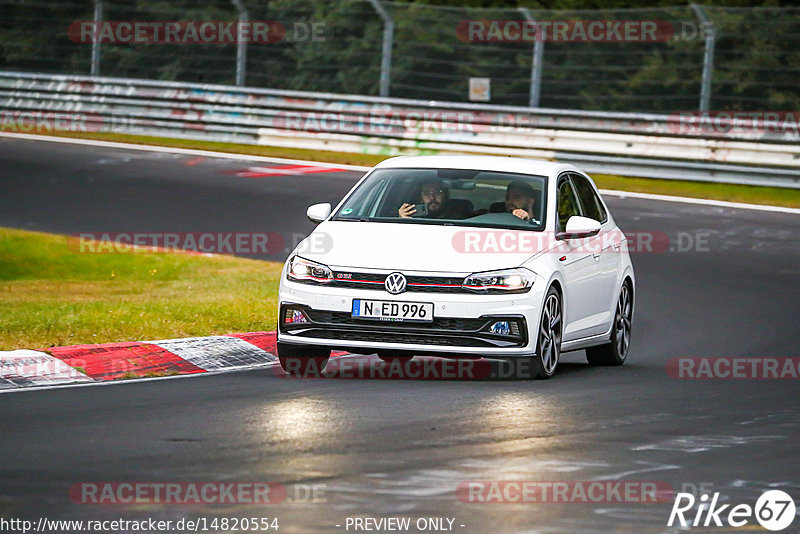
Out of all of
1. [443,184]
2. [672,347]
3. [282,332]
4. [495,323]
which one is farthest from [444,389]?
[672,347]

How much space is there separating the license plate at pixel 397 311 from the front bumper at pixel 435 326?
3 cm

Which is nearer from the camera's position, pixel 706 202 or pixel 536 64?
pixel 706 202

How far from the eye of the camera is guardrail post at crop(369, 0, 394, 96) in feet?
91.0

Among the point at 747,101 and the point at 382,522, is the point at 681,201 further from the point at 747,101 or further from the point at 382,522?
the point at 382,522

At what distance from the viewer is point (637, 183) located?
84.5 feet

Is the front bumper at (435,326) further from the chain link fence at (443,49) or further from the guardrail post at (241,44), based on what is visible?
the guardrail post at (241,44)

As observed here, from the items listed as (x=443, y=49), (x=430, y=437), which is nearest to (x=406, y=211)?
(x=430, y=437)

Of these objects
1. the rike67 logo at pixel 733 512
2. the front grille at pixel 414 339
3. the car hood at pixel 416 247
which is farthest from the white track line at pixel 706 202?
the rike67 logo at pixel 733 512

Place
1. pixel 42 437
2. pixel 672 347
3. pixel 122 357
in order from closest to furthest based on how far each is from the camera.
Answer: pixel 42 437 → pixel 122 357 → pixel 672 347

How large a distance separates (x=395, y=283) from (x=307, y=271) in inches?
25.2

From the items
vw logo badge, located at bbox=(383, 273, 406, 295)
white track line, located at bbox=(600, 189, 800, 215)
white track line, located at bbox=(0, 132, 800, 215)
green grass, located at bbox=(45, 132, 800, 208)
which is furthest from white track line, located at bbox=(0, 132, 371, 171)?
vw logo badge, located at bbox=(383, 273, 406, 295)

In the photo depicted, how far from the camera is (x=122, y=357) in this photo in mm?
10875

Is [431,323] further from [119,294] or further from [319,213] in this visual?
[119,294]

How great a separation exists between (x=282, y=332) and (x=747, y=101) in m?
16.3
